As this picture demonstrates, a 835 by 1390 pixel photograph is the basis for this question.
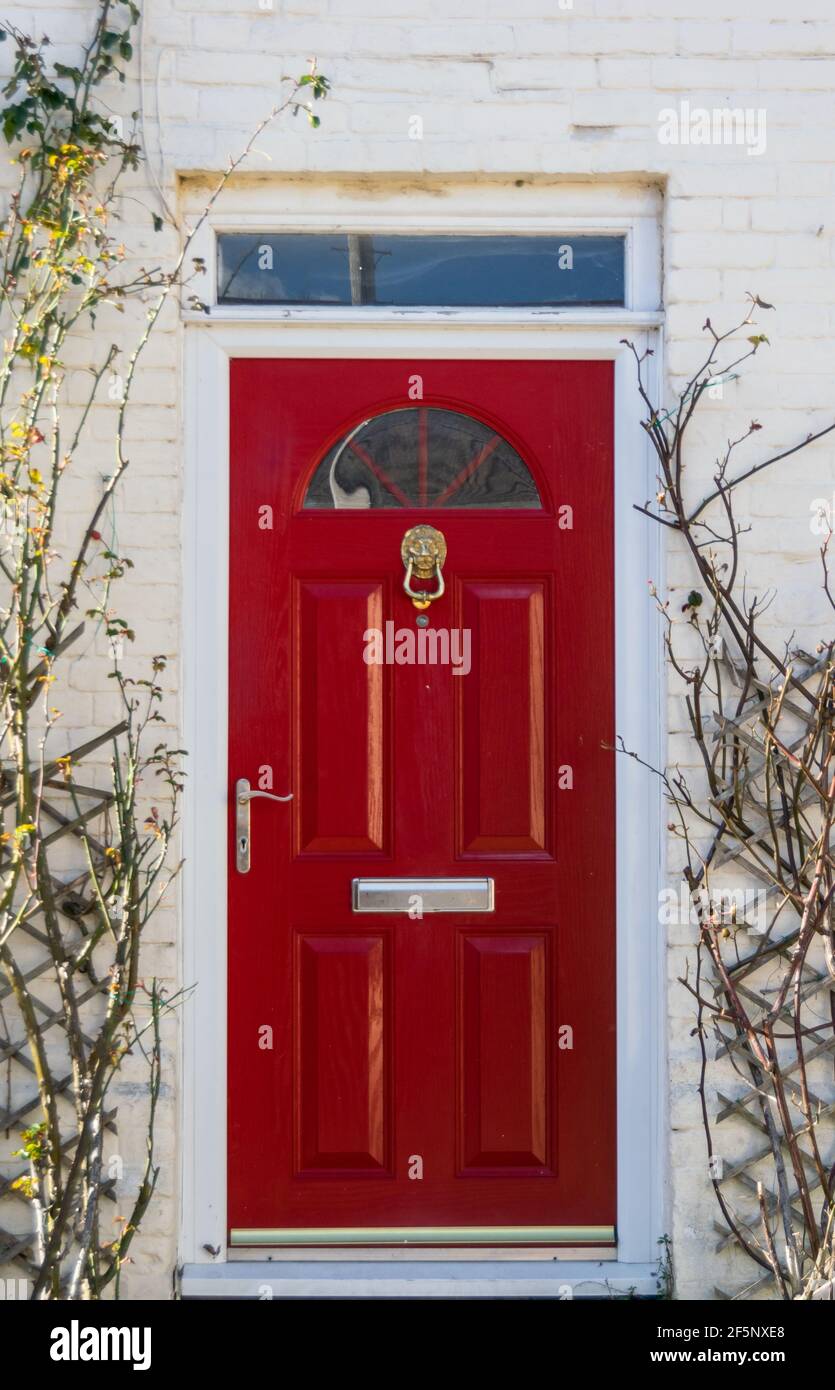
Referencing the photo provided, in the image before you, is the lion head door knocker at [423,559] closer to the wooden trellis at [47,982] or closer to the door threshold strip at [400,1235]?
the wooden trellis at [47,982]

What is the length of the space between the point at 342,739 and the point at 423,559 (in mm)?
508

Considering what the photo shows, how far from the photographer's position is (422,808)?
12.1ft

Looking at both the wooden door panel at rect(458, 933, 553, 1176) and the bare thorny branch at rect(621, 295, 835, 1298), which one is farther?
the wooden door panel at rect(458, 933, 553, 1176)

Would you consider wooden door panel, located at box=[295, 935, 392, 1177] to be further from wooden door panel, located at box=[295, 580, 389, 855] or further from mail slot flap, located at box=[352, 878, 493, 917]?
wooden door panel, located at box=[295, 580, 389, 855]

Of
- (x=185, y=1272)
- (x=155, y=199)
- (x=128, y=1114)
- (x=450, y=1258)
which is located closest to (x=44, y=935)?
(x=128, y=1114)

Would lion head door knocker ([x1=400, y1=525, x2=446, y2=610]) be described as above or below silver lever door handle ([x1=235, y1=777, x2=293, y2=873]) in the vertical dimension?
above

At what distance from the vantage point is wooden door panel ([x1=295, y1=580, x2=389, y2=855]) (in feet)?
12.1

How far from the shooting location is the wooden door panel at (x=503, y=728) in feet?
12.1

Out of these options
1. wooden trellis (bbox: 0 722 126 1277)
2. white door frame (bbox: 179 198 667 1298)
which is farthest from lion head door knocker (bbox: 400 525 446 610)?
wooden trellis (bbox: 0 722 126 1277)

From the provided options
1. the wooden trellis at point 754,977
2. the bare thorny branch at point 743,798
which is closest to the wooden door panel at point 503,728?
the bare thorny branch at point 743,798

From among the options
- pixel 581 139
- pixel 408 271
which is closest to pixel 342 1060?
pixel 408 271

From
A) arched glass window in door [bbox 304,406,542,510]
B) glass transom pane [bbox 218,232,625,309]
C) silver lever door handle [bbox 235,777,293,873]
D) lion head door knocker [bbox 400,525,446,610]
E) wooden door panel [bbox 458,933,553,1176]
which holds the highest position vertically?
glass transom pane [bbox 218,232,625,309]

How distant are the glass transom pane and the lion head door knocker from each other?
592mm

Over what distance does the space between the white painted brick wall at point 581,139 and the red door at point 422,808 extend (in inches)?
8.7
